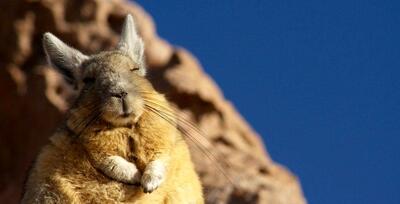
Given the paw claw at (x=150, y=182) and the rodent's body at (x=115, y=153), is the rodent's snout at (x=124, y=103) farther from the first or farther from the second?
the paw claw at (x=150, y=182)

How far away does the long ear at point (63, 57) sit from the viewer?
8750 millimetres

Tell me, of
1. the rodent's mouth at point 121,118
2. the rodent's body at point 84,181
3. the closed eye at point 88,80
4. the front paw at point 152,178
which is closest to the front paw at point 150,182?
the front paw at point 152,178

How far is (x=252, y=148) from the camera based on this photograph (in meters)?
16.9

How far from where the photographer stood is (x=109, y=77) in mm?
8055

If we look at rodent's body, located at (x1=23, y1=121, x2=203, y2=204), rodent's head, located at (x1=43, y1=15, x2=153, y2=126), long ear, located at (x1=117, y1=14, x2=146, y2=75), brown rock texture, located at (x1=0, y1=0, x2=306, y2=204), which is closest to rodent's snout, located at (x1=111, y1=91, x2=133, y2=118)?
rodent's head, located at (x1=43, y1=15, x2=153, y2=126)

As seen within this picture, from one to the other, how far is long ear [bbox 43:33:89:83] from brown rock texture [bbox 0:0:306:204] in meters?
7.18

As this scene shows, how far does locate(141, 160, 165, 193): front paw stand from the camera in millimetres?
7668

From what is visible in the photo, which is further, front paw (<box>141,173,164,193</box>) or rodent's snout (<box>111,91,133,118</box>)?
rodent's snout (<box>111,91,133,118</box>)

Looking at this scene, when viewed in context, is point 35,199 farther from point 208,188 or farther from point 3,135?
point 3,135

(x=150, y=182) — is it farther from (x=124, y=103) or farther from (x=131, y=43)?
(x=131, y=43)

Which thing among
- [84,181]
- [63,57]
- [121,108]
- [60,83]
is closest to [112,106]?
[121,108]

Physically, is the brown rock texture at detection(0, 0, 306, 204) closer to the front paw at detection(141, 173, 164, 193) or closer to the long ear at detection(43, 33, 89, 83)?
the long ear at detection(43, 33, 89, 83)

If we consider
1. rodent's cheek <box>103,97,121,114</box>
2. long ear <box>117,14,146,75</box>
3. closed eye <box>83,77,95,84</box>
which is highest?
long ear <box>117,14,146,75</box>

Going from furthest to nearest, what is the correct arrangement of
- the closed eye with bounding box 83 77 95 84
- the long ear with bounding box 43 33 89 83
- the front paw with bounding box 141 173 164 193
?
1. the long ear with bounding box 43 33 89 83
2. the closed eye with bounding box 83 77 95 84
3. the front paw with bounding box 141 173 164 193
